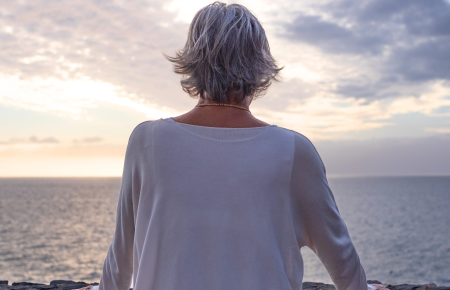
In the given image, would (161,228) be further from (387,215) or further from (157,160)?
(387,215)

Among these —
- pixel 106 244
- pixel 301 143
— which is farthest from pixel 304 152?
pixel 106 244

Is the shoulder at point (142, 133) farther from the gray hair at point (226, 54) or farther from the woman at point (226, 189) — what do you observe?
the gray hair at point (226, 54)

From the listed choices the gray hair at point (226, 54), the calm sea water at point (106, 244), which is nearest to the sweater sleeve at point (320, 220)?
the gray hair at point (226, 54)

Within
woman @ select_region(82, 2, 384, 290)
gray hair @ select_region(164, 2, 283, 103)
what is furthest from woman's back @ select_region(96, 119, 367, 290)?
gray hair @ select_region(164, 2, 283, 103)

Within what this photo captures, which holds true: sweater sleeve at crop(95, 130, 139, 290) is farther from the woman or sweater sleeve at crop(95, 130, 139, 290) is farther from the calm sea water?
the calm sea water

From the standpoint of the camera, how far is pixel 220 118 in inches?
55.4

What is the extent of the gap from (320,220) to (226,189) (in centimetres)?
42

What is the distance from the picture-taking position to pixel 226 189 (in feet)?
4.21

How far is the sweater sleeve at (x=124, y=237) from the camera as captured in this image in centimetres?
144

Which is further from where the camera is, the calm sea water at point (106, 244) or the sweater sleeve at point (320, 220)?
the calm sea water at point (106, 244)

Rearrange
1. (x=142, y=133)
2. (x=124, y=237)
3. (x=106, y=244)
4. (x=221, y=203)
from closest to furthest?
1. (x=221, y=203)
2. (x=142, y=133)
3. (x=124, y=237)
4. (x=106, y=244)

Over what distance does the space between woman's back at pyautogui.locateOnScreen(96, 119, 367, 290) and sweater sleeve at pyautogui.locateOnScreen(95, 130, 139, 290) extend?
33 mm

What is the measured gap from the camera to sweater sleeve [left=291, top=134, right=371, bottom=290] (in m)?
1.35

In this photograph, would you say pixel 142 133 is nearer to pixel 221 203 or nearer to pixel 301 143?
pixel 221 203
